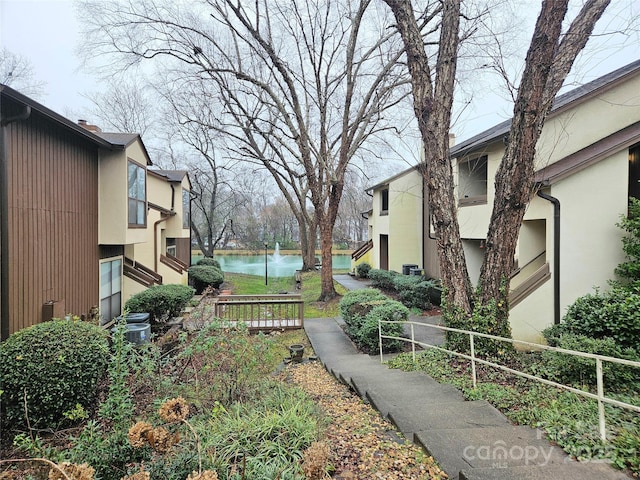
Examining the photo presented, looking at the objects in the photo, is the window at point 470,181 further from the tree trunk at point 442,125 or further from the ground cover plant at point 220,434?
the ground cover plant at point 220,434

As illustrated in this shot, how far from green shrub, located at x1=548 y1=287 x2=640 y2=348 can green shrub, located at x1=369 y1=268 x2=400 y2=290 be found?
791 cm

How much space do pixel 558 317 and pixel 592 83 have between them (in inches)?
252

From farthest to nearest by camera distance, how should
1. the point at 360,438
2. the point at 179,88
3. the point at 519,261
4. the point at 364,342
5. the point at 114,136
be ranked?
the point at 179,88 → the point at 114,136 → the point at 519,261 → the point at 364,342 → the point at 360,438

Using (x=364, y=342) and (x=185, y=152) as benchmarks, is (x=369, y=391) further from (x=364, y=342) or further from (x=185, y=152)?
(x=185, y=152)

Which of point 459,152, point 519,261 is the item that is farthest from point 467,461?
point 459,152

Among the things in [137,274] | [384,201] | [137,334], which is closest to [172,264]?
[137,274]

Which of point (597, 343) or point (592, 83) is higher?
point (592, 83)

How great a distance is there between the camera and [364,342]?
795cm

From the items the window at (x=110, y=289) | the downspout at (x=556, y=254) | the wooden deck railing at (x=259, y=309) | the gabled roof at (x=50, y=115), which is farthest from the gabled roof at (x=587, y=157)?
the window at (x=110, y=289)

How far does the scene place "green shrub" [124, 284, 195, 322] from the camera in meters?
9.55

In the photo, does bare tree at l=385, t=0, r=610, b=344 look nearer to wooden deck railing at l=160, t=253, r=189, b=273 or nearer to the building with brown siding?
the building with brown siding

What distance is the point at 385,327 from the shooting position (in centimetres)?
749

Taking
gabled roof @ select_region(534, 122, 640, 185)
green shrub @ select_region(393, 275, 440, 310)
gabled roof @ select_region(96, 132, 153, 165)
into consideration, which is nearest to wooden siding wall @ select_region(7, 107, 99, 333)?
gabled roof @ select_region(96, 132, 153, 165)

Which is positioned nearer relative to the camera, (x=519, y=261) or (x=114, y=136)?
(x=519, y=261)
